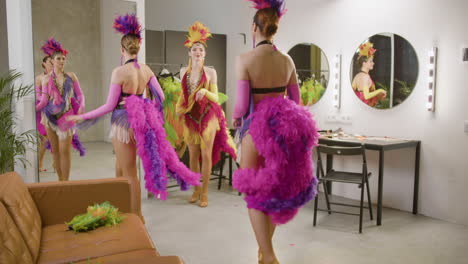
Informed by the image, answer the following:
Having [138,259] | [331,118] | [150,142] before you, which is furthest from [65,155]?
[331,118]

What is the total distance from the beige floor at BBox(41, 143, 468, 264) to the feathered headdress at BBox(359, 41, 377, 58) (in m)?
1.85

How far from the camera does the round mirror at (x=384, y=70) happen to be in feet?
14.9

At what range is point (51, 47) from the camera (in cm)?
406

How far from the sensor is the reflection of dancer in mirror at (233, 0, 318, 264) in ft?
8.79

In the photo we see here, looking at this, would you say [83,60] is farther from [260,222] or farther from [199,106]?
[260,222]

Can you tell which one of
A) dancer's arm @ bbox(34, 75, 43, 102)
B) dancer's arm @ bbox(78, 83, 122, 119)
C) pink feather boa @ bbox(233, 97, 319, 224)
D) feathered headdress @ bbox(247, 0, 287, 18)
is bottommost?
pink feather boa @ bbox(233, 97, 319, 224)

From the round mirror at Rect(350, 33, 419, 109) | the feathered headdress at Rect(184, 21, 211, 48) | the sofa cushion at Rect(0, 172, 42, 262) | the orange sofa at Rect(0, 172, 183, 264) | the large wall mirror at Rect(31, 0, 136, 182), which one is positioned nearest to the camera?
the orange sofa at Rect(0, 172, 183, 264)

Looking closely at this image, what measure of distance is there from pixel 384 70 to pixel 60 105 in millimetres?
3598

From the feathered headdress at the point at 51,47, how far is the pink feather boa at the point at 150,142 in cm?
108

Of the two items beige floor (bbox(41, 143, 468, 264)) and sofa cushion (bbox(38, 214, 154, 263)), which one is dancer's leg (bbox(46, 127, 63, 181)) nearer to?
beige floor (bbox(41, 143, 468, 264))

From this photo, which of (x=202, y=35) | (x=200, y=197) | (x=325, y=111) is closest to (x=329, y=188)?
(x=325, y=111)

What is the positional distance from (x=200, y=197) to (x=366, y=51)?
2.69 metres

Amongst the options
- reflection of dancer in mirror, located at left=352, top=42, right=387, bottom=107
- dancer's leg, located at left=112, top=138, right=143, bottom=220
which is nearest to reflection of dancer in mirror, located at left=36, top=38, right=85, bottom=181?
dancer's leg, located at left=112, top=138, right=143, bottom=220

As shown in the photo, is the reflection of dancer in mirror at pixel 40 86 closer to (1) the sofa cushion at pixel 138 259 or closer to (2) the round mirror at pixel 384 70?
(1) the sofa cushion at pixel 138 259
